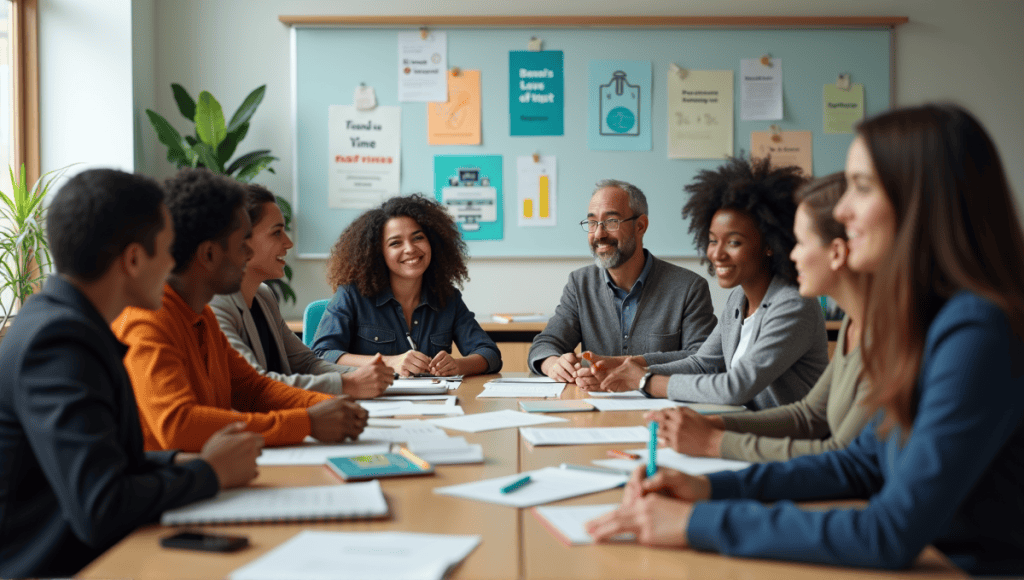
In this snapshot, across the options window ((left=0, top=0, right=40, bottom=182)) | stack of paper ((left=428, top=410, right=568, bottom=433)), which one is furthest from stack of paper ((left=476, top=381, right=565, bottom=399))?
window ((left=0, top=0, right=40, bottom=182))

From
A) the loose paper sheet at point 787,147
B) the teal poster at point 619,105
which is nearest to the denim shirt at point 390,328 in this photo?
the teal poster at point 619,105

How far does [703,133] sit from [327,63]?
2.09m

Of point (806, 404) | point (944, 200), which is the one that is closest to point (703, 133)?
point (806, 404)

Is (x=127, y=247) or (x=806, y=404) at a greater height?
(x=127, y=247)

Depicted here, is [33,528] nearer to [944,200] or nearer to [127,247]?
[127,247]

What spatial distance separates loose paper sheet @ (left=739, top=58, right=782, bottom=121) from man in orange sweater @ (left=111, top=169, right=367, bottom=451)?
333 cm

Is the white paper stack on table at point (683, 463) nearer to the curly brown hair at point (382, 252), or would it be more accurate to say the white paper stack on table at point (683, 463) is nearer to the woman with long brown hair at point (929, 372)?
the woman with long brown hair at point (929, 372)

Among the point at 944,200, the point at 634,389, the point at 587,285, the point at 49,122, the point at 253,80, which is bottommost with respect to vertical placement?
the point at 634,389

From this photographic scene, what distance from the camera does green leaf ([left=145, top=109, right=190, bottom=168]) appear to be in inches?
155

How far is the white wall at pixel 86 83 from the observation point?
151 inches

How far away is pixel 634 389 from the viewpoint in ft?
7.84

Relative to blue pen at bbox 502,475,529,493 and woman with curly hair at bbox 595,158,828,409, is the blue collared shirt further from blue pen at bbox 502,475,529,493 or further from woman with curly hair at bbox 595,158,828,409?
Answer: blue pen at bbox 502,475,529,493

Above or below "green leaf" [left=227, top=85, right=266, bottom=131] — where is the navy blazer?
below

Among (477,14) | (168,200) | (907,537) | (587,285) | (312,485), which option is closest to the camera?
(907,537)
